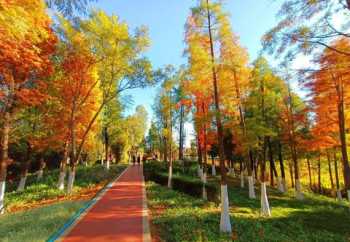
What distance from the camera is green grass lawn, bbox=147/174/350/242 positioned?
7387mm

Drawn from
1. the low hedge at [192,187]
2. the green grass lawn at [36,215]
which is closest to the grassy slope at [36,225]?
the green grass lawn at [36,215]

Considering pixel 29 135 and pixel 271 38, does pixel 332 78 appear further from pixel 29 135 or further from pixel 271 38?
pixel 29 135

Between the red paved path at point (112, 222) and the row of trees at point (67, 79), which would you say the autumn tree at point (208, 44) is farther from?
the row of trees at point (67, 79)

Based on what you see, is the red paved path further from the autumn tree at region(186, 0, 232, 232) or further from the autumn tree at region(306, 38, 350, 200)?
the autumn tree at region(306, 38, 350, 200)

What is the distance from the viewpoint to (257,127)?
12562 millimetres

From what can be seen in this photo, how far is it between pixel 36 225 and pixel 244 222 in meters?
7.26

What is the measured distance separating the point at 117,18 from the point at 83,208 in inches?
410

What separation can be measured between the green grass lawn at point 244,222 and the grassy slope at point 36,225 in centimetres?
300

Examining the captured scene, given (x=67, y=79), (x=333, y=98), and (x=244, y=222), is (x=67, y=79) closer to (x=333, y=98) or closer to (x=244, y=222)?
(x=244, y=222)

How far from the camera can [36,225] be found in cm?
705

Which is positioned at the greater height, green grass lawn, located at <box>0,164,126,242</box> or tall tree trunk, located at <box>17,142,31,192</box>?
tall tree trunk, located at <box>17,142,31,192</box>

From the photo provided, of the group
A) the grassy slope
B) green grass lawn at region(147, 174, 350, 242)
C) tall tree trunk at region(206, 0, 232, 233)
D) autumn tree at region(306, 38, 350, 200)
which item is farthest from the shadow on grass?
the grassy slope

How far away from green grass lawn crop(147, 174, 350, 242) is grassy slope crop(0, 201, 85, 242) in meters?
3.00

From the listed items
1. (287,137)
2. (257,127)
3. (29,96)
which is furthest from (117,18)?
(287,137)
